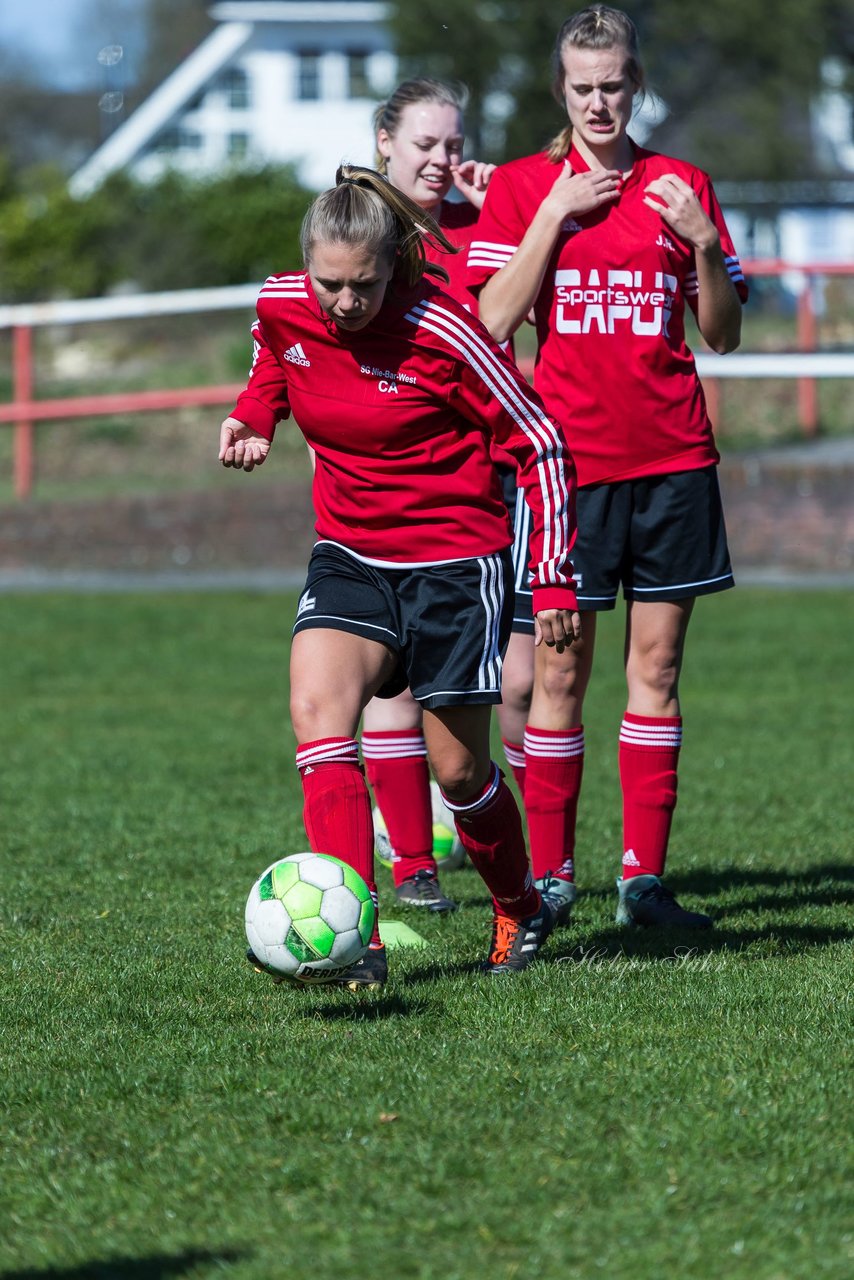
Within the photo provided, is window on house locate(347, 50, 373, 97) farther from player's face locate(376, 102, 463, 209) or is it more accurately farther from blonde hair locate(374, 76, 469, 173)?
player's face locate(376, 102, 463, 209)

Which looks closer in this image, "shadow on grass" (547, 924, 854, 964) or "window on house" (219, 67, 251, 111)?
"shadow on grass" (547, 924, 854, 964)

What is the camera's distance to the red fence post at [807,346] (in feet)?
52.9

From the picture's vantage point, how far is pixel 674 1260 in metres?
2.70

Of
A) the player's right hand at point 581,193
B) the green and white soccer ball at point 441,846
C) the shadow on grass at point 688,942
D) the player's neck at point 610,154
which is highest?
the player's neck at point 610,154

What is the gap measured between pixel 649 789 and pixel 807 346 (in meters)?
11.8

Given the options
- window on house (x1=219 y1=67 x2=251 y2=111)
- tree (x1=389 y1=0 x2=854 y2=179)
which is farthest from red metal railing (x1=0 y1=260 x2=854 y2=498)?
window on house (x1=219 y1=67 x2=251 y2=111)

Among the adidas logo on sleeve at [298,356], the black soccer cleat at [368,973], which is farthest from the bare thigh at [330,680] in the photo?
the adidas logo on sleeve at [298,356]

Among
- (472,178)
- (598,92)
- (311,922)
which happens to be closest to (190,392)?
(472,178)

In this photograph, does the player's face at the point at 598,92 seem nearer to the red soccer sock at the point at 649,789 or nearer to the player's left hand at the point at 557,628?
the player's left hand at the point at 557,628

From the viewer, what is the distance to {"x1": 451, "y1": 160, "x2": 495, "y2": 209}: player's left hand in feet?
17.3

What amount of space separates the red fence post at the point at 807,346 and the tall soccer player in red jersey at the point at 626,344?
37.9ft

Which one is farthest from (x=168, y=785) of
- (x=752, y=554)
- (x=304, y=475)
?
(x=304, y=475)

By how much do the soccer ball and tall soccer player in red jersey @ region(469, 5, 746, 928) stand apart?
3.93ft

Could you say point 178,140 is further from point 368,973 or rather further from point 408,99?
point 368,973
